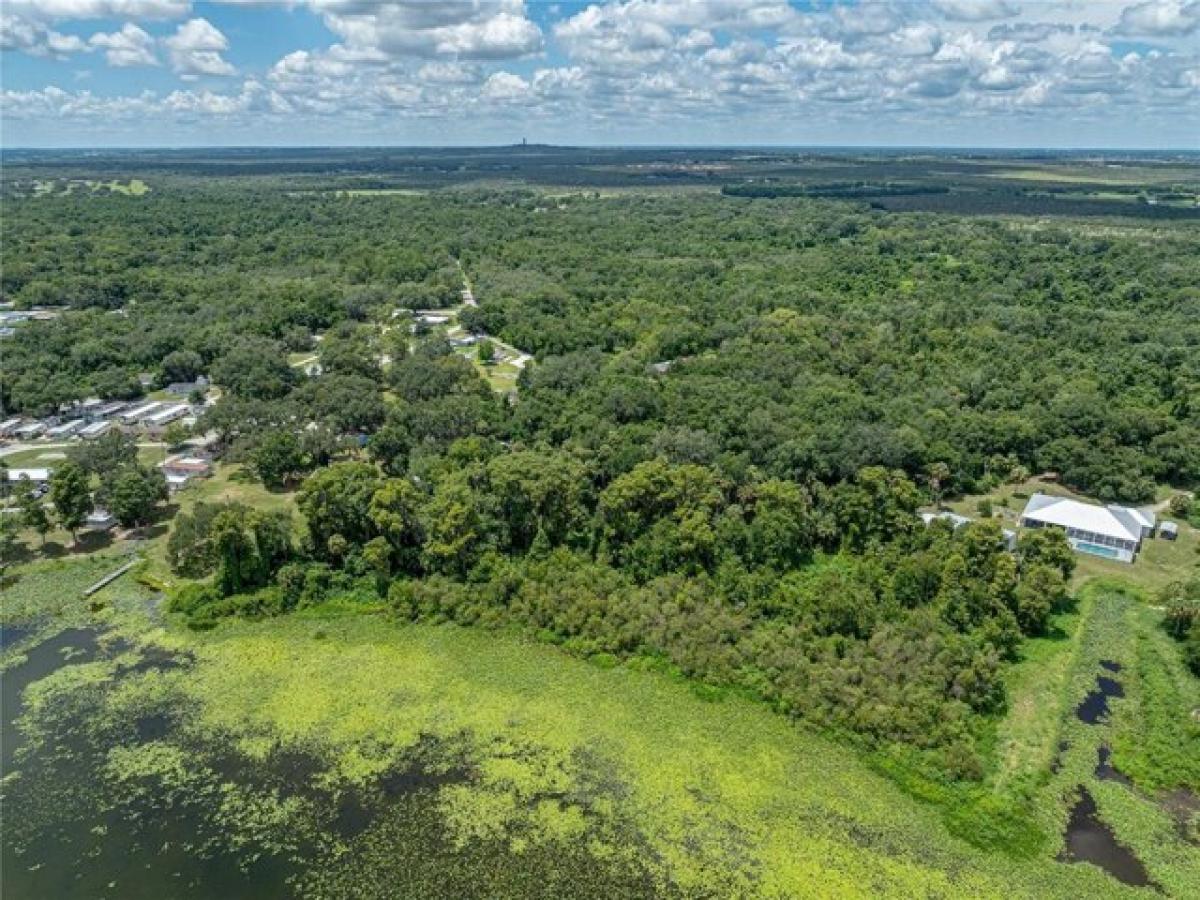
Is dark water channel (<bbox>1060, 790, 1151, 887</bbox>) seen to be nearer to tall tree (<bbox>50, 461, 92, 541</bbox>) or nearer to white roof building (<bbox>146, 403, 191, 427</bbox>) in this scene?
tall tree (<bbox>50, 461, 92, 541</bbox>)

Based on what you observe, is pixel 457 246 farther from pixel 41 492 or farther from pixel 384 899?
pixel 384 899

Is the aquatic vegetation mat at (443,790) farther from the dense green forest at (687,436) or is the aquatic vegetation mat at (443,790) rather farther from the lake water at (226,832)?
the dense green forest at (687,436)

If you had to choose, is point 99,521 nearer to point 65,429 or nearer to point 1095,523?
point 65,429

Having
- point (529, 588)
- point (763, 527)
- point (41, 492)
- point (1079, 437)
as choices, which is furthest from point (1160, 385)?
point (41, 492)

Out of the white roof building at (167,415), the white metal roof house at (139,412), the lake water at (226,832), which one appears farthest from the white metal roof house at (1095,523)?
the white metal roof house at (139,412)

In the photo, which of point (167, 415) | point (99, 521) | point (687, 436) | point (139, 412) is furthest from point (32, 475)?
point (687, 436)

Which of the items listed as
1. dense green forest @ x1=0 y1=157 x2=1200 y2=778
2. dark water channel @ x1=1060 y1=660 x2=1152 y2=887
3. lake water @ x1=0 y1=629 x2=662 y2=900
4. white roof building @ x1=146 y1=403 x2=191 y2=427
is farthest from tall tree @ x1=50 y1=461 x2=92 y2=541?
dark water channel @ x1=1060 y1=660 x2=1152 y2=887
